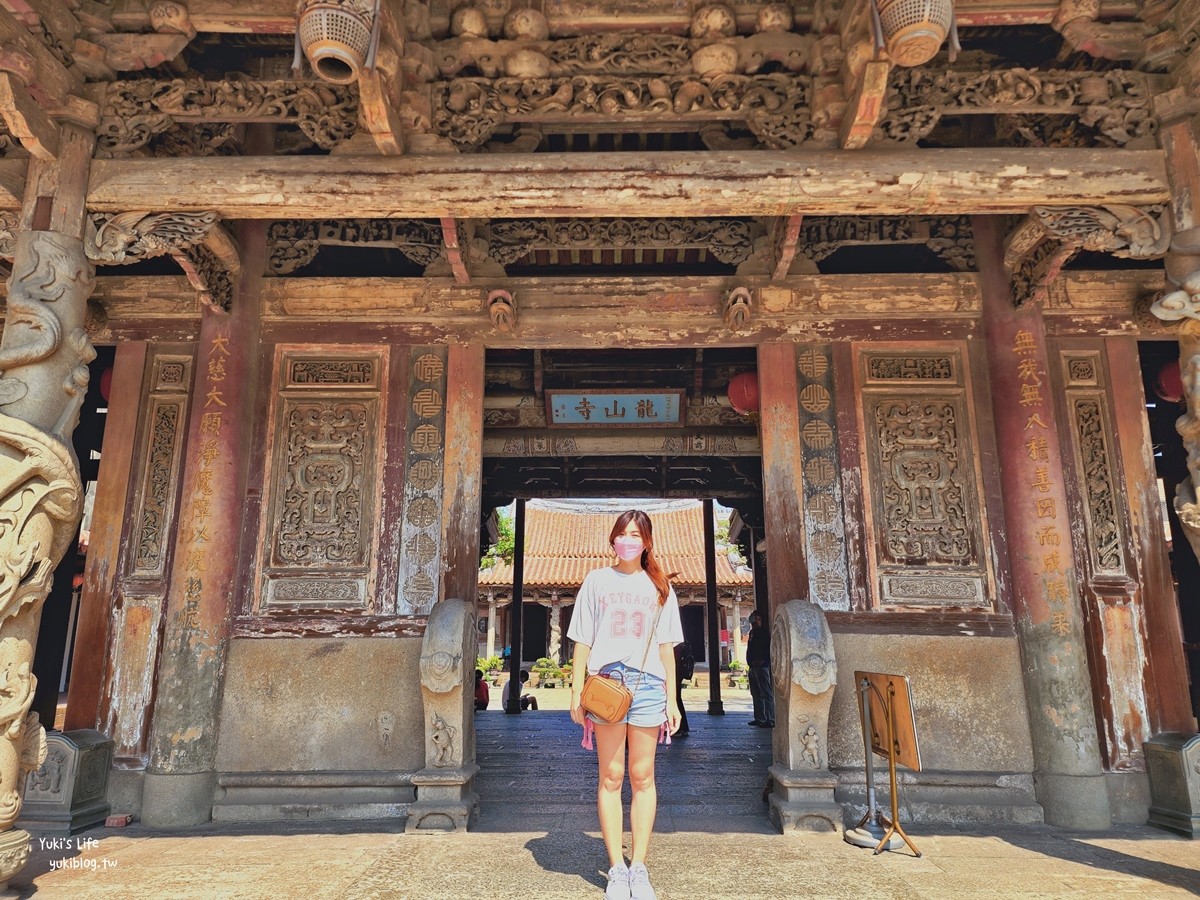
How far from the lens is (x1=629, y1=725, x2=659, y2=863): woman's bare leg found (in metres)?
3.08

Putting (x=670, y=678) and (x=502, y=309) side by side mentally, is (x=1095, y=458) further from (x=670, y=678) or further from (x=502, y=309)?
(x=502, y=309)

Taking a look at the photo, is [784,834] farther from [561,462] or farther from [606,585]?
[561,462]

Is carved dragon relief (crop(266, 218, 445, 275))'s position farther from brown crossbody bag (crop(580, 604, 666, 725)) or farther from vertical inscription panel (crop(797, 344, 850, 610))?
brown crossbody bag (crop(580, 604, 666, 725))

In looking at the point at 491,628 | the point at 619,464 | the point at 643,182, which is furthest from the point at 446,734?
the point at 491,628

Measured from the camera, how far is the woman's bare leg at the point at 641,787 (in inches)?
121

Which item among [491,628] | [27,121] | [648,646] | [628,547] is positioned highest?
[27,121]

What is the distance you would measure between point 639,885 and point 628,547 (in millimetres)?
1314

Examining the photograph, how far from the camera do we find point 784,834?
168 inches

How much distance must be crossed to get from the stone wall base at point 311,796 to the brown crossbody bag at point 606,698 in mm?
2306

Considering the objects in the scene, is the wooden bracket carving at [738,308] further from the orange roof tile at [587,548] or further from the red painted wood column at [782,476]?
the orange roof tile at [587,548]

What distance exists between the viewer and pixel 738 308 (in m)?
5.50

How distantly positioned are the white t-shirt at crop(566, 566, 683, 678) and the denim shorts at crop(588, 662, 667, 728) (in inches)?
1.1

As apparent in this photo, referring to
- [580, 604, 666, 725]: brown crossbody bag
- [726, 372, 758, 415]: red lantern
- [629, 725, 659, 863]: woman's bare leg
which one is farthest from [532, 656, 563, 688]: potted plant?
[580, 604, 666, 725]: brown crossbody bag

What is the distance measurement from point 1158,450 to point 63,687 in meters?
20.7
